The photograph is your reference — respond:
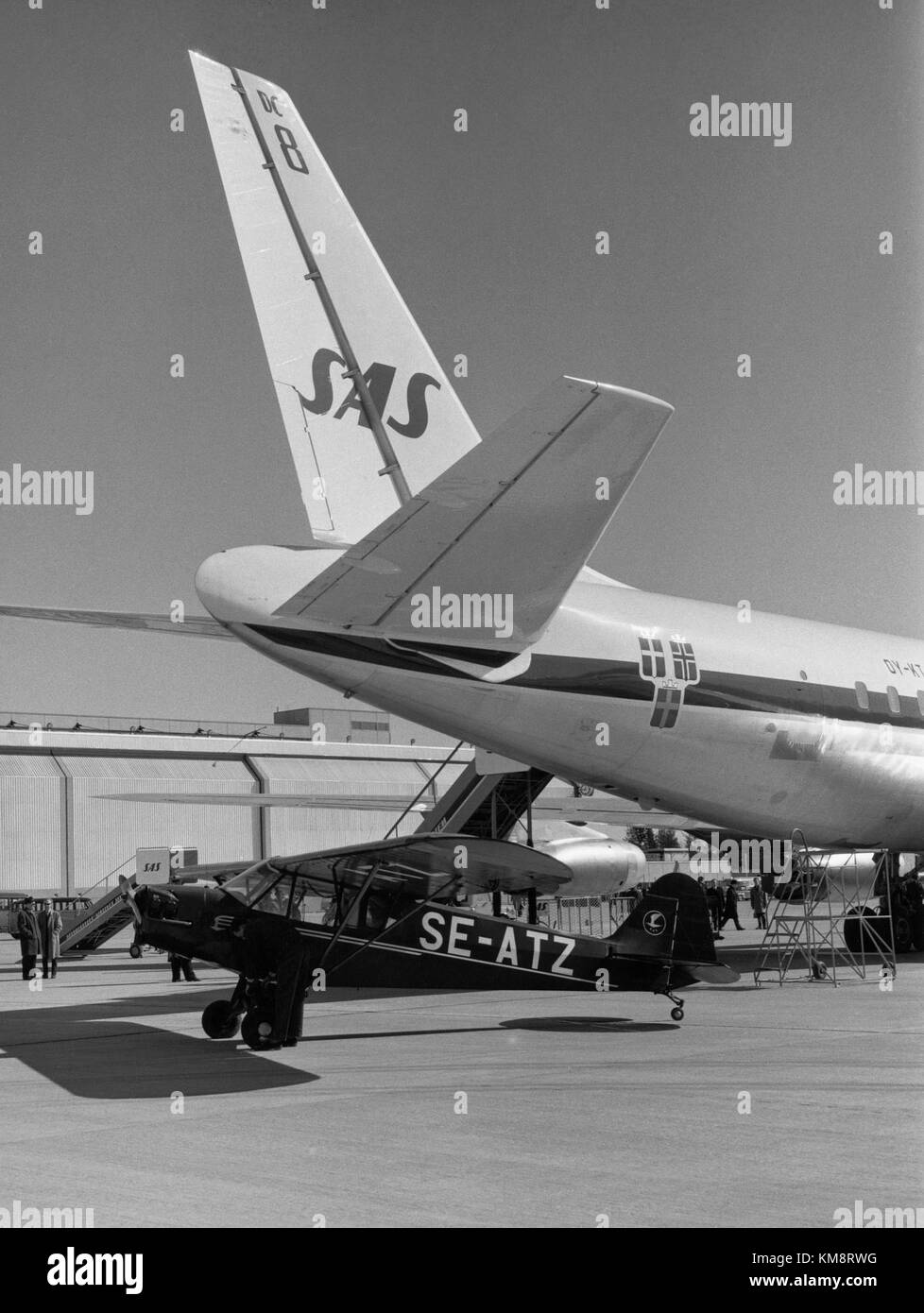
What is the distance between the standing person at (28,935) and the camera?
2367cm

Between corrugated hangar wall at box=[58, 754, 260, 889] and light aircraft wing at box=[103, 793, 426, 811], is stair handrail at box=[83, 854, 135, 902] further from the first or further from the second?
light aircraft wing at box=[103, 793, 426, 811]

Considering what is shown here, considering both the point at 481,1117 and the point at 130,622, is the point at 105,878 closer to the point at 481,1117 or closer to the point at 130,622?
the point at 130,622

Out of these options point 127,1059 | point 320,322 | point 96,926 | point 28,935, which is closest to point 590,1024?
point 127,1059

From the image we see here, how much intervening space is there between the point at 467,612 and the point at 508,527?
5.37 feet

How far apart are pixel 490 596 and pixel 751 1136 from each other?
5068 millimetres

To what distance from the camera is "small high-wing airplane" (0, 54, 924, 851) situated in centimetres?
1134

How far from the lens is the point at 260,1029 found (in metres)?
13.3

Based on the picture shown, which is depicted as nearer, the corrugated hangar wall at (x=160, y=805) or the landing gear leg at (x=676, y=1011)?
the landing gear leg at (x=676, y=1011)

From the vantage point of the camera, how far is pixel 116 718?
2378 inches

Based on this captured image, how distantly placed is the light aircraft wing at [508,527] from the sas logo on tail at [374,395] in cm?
409

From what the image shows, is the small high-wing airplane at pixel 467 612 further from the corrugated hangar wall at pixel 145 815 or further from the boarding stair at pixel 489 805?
the corrugated hangar wall at pixel 145 815

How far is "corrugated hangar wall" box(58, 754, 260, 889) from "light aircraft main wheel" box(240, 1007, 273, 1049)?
4072 cm

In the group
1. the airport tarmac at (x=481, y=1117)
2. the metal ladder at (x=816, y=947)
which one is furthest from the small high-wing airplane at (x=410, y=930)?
the metal ladder at (x=816, y=947)
